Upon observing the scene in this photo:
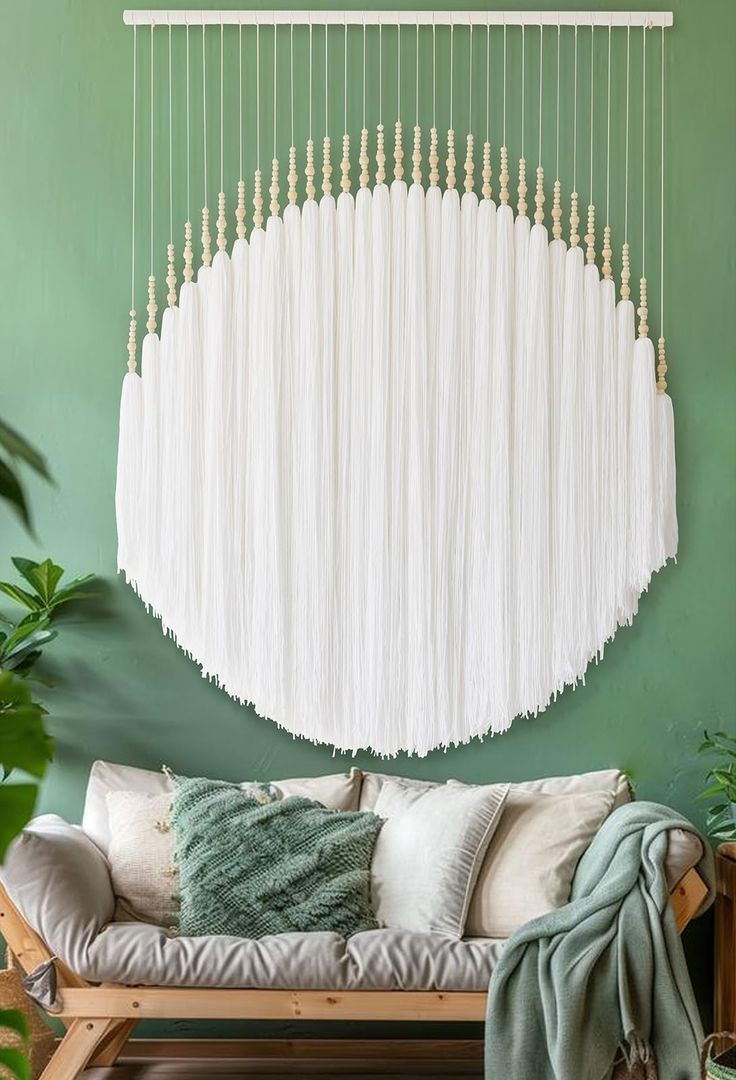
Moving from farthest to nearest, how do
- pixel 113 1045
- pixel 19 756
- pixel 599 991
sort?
pixel 113 1045 < pixel 599 991 < pixel 19 756

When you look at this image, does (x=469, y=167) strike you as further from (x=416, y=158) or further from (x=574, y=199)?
(x=574, y=199)

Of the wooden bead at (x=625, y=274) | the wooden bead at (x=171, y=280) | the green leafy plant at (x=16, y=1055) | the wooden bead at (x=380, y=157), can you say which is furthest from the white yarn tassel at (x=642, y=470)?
the green leafy plant at (x=16, y=1055)

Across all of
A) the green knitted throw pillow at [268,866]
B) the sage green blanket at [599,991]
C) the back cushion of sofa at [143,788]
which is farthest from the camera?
the back cushion of sofa at [143,788]

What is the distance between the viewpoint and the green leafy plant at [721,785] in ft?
10.1

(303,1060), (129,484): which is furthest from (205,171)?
(303,1060)

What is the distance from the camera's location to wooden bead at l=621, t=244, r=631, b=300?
11.2ft

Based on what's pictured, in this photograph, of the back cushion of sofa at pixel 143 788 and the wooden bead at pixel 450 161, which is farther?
the wooden bead at pixel 450 161

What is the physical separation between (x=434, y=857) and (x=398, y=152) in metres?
1.86

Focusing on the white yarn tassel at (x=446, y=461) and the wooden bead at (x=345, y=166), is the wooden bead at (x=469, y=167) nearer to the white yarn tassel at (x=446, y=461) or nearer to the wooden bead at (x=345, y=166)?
the white yarn tassel at (x=446, y=461)

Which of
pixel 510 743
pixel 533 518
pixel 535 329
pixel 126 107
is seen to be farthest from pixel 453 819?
pixel 126 107

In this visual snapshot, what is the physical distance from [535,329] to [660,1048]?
1807 millimetres

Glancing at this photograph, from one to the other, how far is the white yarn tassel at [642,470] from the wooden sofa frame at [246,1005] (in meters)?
0.94

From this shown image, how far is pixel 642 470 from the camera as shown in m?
3.39

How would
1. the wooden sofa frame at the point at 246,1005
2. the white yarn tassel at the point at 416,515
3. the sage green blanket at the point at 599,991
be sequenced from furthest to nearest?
the white yarn tassel at the point at 416,515 < the wooden sofa frame at the point at 246,1005 < the sage green blanket at the point at 599,991
